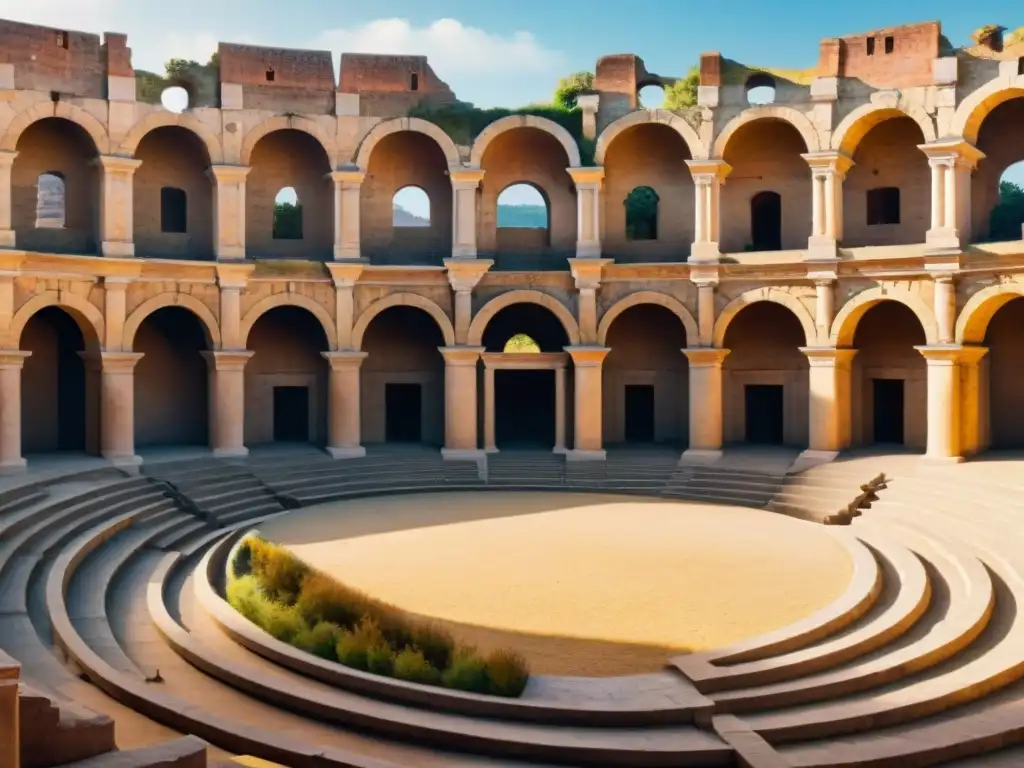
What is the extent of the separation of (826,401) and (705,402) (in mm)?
3515

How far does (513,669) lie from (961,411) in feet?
63.6

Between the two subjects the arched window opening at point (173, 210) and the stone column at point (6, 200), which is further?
the arched window opening at point (173, 210)

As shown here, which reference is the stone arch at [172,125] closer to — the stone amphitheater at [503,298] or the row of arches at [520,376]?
the stone amphitheater at [503,298]

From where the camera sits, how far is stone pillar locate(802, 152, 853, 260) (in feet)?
95.7

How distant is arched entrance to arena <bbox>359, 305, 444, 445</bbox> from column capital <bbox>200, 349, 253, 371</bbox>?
489 cm

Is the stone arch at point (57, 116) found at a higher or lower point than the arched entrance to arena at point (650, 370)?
higher

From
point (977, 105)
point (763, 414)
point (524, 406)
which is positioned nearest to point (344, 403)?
point (524, 406)

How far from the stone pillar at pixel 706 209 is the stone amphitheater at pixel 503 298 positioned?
0.10 metres

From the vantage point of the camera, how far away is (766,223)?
1310 inches

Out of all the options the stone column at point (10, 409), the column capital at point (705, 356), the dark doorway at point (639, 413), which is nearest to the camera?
the stone column at point (10, 409)

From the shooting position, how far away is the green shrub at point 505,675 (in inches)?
495

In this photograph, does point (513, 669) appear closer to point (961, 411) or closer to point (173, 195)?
point (961, 411)

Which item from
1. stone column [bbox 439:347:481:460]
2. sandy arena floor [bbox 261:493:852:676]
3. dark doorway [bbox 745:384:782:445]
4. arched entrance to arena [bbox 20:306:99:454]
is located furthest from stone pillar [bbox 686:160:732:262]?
arched entrance to arena [bbox 20:306:99:454]

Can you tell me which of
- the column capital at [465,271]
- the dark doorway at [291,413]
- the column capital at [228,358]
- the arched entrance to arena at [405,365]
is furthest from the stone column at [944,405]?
the dark doorway at [291,413]
